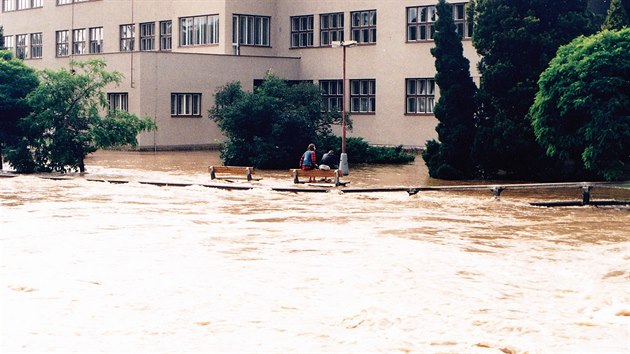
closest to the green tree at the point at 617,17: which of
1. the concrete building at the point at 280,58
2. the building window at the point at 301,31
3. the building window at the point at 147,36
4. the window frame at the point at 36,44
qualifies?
the concrete building at the point at 280,58

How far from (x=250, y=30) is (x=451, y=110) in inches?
960

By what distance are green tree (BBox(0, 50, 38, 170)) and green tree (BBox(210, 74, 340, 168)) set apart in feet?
27.8

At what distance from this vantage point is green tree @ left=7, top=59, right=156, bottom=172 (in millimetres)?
41625

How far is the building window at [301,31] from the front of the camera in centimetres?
6247

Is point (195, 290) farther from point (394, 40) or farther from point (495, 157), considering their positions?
point (394, 40)

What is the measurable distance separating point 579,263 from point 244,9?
1703 inches

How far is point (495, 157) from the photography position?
39781 mm

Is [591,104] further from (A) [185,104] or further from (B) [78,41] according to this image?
(B) [78,41]

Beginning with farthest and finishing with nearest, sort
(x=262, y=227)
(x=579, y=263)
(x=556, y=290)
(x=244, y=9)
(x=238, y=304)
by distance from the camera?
(x=244, y=9)
(x=262, y=227)
(x=579, y=263)
(x=556, y=290)
(x=238, y=304)

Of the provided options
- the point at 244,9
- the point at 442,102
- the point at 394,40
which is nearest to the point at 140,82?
the point at 244,9

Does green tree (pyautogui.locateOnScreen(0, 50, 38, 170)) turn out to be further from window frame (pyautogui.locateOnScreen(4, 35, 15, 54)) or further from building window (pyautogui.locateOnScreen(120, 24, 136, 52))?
window frame (pyautogui.locateOnScreen(4, 35, 15, 54))

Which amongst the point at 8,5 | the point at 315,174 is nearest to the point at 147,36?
the point at 8,5

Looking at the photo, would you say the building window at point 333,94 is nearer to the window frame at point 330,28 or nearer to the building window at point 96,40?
the window frame at point 330,28

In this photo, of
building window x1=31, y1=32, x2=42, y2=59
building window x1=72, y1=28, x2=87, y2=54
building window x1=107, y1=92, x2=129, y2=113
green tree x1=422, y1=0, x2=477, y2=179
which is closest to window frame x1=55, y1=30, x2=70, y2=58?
building window x1=72, y1=28, x2=87, y2=54
